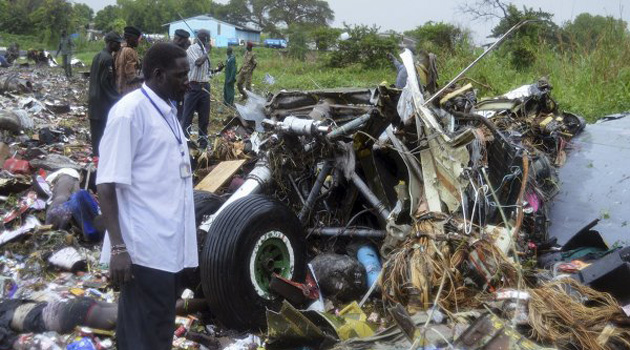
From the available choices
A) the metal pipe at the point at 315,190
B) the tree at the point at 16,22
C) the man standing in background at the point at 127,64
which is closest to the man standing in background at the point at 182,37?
the man standing in background at the point at 127,64

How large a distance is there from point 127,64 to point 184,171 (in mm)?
5257

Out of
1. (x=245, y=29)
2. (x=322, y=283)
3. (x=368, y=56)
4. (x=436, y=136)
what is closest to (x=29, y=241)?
(x=322, y=283)

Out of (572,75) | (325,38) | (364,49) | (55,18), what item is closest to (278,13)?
(55,18)

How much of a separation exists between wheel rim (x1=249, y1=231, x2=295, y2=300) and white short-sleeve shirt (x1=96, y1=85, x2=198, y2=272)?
1.46 metres

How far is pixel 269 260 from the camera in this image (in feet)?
14.3

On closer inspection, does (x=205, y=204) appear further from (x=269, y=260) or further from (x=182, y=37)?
(x=182, y=37)

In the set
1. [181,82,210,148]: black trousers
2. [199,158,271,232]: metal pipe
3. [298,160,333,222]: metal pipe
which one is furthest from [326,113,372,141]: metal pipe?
[181,82,210,148]: black trousers

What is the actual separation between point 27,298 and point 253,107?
344cm

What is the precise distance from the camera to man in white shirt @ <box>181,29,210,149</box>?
896cm

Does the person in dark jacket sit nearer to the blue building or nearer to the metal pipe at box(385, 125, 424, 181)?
the metal pipe at box(385, 125, 424, 181)

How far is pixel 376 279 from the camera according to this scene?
4.50 metres

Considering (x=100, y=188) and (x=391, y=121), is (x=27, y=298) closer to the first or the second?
(x=100, y=188)

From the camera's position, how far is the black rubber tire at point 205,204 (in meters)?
4.74

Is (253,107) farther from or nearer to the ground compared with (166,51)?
nearer to the ground
